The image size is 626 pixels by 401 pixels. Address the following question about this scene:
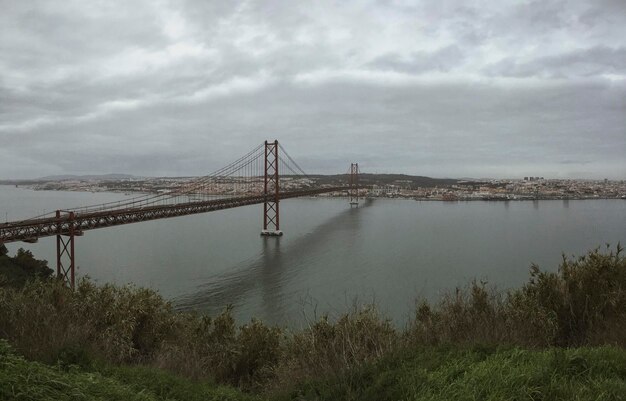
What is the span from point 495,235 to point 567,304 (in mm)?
24207

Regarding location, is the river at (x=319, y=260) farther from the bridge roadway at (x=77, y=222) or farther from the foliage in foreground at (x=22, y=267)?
the bridge roadway at (x=77, y=222)

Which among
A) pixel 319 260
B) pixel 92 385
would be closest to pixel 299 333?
pixel 92 385

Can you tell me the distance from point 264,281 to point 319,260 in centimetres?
449

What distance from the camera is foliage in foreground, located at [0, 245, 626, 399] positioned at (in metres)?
4.21

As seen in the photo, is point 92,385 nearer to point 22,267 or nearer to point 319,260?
point 22,267

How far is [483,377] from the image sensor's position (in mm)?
2930

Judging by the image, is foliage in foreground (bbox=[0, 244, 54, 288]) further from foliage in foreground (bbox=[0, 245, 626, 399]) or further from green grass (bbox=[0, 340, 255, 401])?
green grass (bbox=[0, 340, 255, 401])

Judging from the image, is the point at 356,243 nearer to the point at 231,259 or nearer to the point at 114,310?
the point at 231,259

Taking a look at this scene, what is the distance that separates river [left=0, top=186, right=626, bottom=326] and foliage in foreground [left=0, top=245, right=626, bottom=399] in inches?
68.2

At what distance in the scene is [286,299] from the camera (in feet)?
43.9

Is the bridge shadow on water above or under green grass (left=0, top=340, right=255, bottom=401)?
under

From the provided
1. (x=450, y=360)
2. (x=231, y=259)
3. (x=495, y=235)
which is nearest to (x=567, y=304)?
(x=450, y=360)

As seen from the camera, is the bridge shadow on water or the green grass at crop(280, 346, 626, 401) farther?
the bridge shadow on water

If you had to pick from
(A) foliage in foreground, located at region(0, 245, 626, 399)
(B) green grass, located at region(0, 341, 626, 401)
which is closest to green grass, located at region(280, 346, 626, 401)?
(B) green grass, located at region(0, 341, 626, 401)
